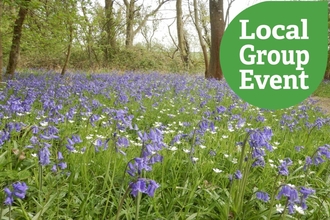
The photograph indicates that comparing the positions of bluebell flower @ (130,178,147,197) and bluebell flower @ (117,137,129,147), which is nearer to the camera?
bluebell flower @ (130,178,147,197)

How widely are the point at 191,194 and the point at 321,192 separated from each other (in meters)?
1.25

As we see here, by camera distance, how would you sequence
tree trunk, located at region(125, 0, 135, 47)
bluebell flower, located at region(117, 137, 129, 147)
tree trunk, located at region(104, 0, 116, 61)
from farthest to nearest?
1. tree trunk, located at region(125, 0, 135, 47)
2. tree trunk, located at region(104, 0, 116, 61)
3. bluebell flower, located at region(117, 137, 129, 147)

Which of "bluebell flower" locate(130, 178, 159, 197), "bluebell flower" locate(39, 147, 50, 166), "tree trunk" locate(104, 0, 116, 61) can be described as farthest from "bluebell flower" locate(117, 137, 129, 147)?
"tree trunk" locate(104, 0, 116, 61)

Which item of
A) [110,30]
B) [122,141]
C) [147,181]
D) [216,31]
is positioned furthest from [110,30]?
[147,181]

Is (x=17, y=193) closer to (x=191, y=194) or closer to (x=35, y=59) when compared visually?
(x=191, y=194)

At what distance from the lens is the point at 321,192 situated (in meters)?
2.64

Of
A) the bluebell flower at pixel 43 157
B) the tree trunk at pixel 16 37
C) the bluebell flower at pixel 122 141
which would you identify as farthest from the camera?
the tree trunk at pixel 16 37

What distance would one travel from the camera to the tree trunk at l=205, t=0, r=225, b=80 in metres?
12.4

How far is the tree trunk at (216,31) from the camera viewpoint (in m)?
12.4

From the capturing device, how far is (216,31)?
41.5ft

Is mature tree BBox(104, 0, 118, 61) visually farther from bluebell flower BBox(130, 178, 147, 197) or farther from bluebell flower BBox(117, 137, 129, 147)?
bluebell flower BBox(130, 178, 147, 197)

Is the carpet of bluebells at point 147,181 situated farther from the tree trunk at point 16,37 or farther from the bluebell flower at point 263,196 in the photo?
the tree trunk at point 16,37

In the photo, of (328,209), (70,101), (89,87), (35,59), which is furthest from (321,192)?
(35,59)

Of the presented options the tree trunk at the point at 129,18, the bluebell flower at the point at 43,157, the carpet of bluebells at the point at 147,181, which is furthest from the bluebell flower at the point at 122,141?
the tree trunk at the point at 129,18
